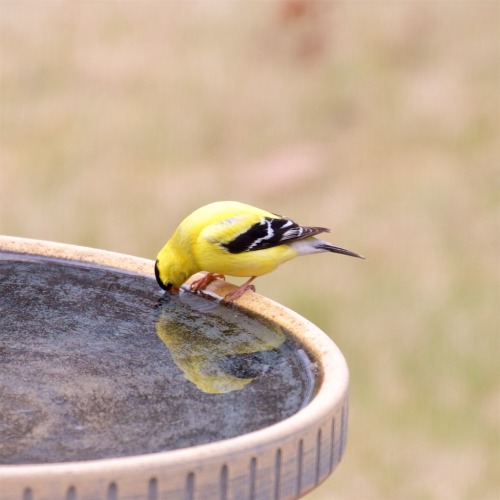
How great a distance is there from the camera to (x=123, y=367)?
6.81ft

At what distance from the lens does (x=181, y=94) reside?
7258mm

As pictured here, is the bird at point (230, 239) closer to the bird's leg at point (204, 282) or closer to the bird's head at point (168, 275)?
the bird's leg at point (204, 282)

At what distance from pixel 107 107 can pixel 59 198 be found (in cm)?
107

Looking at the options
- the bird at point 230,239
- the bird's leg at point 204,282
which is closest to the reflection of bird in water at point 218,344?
the bird's leg at point 204,282

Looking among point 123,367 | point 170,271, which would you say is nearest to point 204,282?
point 170,271

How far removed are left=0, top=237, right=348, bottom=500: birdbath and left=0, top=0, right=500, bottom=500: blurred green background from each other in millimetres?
2140

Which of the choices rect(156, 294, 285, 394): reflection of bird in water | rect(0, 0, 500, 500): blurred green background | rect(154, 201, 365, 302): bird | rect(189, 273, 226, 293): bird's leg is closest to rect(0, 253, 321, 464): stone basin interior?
rect(156, 294, 285, 394): reflection of bird in water

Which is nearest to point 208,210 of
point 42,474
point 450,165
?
point 42,474

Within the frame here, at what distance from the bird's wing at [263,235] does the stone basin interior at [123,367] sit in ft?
1.20

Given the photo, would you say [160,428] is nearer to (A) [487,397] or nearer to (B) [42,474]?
(B) [42,474]

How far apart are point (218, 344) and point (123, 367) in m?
0.27

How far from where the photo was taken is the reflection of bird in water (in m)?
2.04

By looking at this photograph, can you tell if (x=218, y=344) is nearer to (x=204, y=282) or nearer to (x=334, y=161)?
(x=204, y=282)

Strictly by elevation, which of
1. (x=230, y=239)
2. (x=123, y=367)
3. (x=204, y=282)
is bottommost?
(x=204, y=282)
